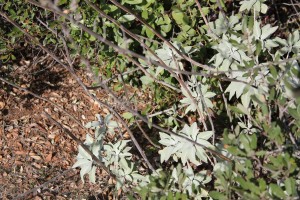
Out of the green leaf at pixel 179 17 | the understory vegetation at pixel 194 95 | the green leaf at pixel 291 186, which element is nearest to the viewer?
the green leaf at pixel 291 186

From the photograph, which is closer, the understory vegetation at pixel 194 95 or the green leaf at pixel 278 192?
the green leaf at pixel 278 192

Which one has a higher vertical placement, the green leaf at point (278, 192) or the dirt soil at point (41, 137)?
the green leaf at point (278, 192)

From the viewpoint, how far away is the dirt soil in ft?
12.1

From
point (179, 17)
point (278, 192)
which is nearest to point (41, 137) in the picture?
point (179, 17)

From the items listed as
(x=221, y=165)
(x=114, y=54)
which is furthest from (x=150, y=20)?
(x=221, y=165)

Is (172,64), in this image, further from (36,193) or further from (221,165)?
(36,193)

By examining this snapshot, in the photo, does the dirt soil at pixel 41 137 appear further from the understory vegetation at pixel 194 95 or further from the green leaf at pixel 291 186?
the green leaf at pixel 291 186

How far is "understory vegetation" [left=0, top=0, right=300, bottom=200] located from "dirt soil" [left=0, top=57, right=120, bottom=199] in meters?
0.36

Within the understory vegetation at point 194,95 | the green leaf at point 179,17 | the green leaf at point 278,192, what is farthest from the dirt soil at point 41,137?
the green leaf at point 278,192

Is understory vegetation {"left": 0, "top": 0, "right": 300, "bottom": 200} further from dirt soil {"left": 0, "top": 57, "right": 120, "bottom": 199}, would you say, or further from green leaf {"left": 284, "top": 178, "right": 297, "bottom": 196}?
dirt soil {"left": 0, "top": 57, "right": 120, "bottom": 199}

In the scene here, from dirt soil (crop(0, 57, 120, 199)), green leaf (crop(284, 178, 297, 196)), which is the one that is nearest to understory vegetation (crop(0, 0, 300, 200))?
green leaf (crop(284, 178, 297, 196))

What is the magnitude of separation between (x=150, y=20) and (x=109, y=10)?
0.99ft

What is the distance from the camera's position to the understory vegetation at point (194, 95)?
210 cm

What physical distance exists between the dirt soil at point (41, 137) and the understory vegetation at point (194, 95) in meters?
0.36
